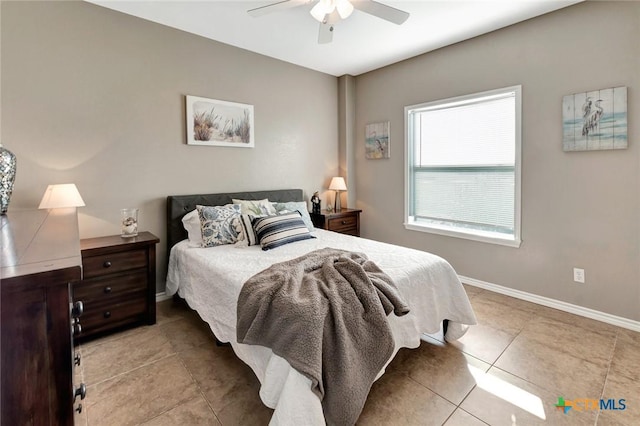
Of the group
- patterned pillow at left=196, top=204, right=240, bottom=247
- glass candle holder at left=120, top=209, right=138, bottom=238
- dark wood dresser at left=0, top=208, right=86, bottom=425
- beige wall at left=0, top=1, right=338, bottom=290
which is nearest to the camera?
dark wood dresser at left=0, top=208, right=86, bottom=425

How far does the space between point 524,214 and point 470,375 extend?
182 centimetres

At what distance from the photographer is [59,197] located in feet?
7.54

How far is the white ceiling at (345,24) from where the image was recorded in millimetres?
2631

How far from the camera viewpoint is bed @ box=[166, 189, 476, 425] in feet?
4.48

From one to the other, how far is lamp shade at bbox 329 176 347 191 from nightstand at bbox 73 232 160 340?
235 cm

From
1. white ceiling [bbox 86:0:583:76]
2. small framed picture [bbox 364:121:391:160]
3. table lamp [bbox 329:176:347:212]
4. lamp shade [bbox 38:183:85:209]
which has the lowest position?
lamp shade [bbox 38:183:85:209]

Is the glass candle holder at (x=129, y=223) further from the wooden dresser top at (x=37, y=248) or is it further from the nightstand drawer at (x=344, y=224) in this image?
the nightstand drawer at (x=344, y=224)

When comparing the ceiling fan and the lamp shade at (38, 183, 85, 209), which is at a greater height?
the ceiling fan

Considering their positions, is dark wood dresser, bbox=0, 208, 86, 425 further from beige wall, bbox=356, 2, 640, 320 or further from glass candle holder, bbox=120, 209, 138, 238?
beige wall, bbox=356, 2, 640, 320

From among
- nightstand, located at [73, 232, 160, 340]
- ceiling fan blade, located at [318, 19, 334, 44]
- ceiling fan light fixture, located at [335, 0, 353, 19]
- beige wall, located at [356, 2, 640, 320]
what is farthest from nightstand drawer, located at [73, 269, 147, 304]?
beige wall, located at [356, 2, 640, 320]

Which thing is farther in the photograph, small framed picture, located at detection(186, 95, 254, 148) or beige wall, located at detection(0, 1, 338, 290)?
small framed picture, located at detection(186, 95, 254, 148)

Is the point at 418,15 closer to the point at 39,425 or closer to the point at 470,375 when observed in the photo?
the point at 470,375

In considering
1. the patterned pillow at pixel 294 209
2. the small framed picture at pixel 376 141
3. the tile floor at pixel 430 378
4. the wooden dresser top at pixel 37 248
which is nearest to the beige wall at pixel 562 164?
the tile floor at pixel 430 378

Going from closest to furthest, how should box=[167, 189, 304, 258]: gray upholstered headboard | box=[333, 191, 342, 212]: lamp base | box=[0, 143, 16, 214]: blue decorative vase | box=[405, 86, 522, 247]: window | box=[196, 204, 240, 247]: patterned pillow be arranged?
box=[0, 143, 16, 214]: blue decorative vase
box=[196, 204, 240, 247]: patterned pillow
box=[167, 189, 304, 258]: gray upholstered headboard
box=[405, 86, 522, 247]: window
box=[333, 191, 342, 212]: lamp base
